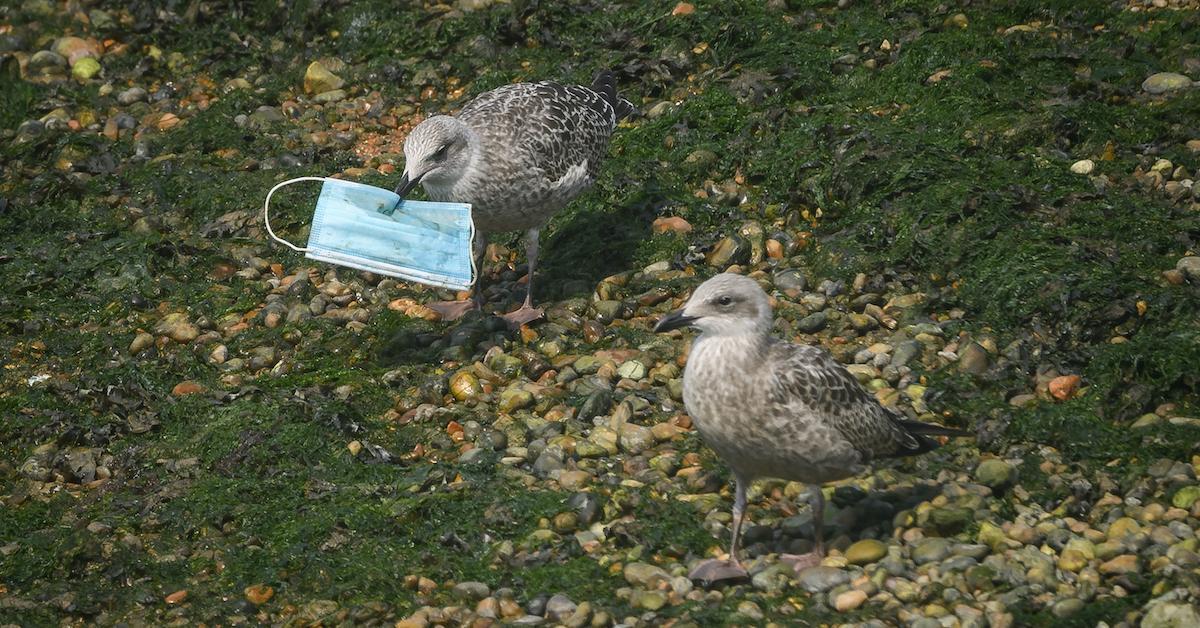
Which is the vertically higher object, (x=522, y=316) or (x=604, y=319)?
(x=604, y=319)

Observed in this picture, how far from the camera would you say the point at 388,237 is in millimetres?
8031

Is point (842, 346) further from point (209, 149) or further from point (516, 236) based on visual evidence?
point (209, 149)

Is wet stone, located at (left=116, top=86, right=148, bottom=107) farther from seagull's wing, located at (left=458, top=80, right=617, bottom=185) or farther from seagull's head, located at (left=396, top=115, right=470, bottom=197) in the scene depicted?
seagull's head, located at (left=396, top=115, right=470, bottom=197)

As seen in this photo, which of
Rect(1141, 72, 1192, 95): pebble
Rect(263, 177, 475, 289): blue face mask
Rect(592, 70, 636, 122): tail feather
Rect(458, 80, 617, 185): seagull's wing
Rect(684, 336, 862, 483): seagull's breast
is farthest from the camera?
Rect(592, 70, 636, 122): tail feather

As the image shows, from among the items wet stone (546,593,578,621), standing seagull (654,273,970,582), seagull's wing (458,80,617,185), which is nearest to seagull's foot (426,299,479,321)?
seagull's wing (458,80,617,185)

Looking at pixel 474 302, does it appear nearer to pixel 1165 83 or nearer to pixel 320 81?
pixel 320 81

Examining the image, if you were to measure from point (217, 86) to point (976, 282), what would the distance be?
6751mm

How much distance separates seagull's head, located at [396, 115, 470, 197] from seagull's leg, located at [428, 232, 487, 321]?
730mm

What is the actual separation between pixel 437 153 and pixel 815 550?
355 centimetres

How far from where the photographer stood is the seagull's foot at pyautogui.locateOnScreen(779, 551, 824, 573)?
6.21 m

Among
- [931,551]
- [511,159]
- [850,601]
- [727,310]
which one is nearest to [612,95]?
[511,159]

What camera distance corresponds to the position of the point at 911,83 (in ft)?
33.6

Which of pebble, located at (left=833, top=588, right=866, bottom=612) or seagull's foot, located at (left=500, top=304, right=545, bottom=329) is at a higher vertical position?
pebble, located at (left=833, top=588, right=866, bottom=612)

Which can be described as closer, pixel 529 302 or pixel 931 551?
pixel 931 551
